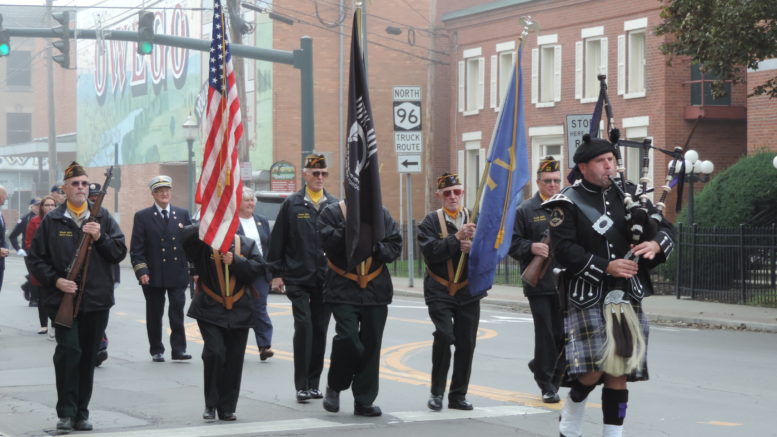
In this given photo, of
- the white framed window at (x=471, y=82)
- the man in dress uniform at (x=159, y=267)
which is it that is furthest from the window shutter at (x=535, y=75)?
the man in dress uniform at (x=159, y=267)

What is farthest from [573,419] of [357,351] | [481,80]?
[481,80]

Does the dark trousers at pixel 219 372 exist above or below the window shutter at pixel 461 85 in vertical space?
below

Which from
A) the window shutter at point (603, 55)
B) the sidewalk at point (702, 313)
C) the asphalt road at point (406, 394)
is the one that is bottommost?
the sidewalk at point (702, 313)

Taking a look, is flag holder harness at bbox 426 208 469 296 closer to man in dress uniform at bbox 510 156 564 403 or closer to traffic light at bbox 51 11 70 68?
man in dress uniform at bbox 510 156 564 403

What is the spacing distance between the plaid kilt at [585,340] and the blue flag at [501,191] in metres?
2.20

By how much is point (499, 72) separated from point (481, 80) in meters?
1.12

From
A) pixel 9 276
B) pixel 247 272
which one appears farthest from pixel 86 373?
pixel 9 276

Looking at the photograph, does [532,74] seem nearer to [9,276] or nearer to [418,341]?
[9,276]

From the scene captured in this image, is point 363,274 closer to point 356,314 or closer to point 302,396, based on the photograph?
point 356,314

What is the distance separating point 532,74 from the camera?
3869 cm

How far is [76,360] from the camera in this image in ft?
31.2

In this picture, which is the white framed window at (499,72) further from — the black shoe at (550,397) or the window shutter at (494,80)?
the black shoe at (550,397)

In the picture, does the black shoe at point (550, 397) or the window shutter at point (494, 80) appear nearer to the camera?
the black shoe at point (550, 397)

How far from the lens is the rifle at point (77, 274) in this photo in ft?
31.0
